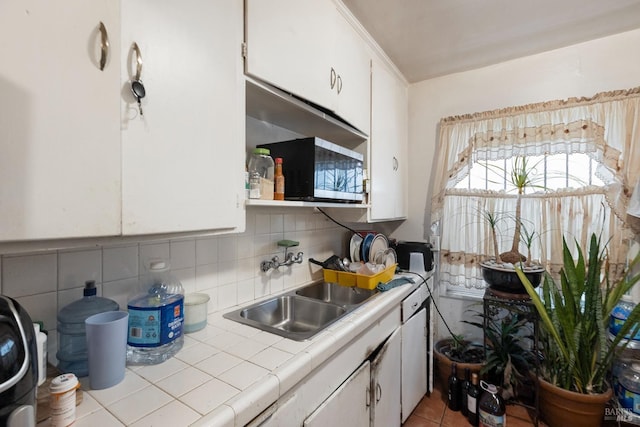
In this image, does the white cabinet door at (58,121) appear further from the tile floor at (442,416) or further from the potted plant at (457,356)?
the potted plant at (457,356)

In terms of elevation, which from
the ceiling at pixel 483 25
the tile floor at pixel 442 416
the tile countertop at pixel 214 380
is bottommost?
the tile floor at pixel 442 416

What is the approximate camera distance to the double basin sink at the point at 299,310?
50.9 inches

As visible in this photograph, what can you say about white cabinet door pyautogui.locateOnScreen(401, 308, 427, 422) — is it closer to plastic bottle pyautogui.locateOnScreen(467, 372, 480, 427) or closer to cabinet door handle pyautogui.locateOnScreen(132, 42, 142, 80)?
plastic bottle pyautogui.locateOnScreen(467, 372, 480, 427)

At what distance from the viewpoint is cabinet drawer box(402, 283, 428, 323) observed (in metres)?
1.62

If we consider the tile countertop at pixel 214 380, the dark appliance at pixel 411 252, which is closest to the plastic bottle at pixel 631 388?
the dark appliance at pixel 411 252

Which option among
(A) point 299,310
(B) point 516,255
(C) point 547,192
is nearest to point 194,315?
(A) point 299,310

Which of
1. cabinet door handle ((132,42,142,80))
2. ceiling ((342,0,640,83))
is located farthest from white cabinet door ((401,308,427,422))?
ceiling ((342,0,640,83))

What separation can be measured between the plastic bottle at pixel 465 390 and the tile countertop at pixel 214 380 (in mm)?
1172

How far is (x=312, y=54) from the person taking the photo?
123 centimetres

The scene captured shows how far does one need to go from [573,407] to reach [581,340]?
13.7 inches

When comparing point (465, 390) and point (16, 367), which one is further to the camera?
point (465, 390)

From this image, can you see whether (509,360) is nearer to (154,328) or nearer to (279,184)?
(279,184)

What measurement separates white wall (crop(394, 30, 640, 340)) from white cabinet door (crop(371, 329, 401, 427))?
0.97 meters

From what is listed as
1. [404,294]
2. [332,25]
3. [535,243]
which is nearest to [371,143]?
[332,25]
